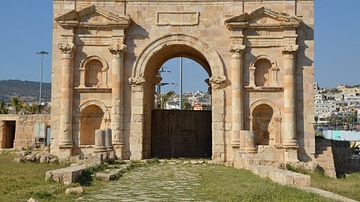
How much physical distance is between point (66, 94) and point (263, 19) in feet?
29.3

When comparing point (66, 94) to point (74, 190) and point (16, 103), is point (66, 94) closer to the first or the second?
point (74, 190)

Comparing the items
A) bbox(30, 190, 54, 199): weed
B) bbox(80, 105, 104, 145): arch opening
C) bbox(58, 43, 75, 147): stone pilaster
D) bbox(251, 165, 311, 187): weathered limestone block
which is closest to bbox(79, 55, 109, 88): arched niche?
bbox(58, 43, 75, 147): stone pilaster

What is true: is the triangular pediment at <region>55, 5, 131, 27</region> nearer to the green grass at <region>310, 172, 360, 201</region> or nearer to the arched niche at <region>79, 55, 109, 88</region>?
the arched niche at <region>79, 55, 109, 88</region>

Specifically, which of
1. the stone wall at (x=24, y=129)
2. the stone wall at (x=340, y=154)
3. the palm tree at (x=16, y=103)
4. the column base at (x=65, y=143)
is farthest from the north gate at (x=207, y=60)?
the palm tree at (x=16, y=103)

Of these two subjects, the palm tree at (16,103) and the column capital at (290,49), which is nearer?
the column capital at (290,49)

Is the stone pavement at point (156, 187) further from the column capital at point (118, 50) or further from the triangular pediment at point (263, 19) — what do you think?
the triangular pediment at point (263, 19)

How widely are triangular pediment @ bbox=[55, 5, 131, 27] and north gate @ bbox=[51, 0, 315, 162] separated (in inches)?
1.7

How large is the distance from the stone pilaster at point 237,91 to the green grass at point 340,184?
3.60m

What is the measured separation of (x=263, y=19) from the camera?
20047mm

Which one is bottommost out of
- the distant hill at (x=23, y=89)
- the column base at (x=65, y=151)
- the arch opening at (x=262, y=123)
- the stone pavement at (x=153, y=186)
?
the stone pavement at (x=153, y=186)

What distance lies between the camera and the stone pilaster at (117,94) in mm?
19750

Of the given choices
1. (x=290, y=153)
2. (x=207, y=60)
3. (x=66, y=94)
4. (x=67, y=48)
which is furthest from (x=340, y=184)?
(x=67, y=48)

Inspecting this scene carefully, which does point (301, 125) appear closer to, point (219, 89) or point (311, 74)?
point (311, 74)

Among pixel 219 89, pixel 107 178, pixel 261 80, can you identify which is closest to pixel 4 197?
pixel 107 178
